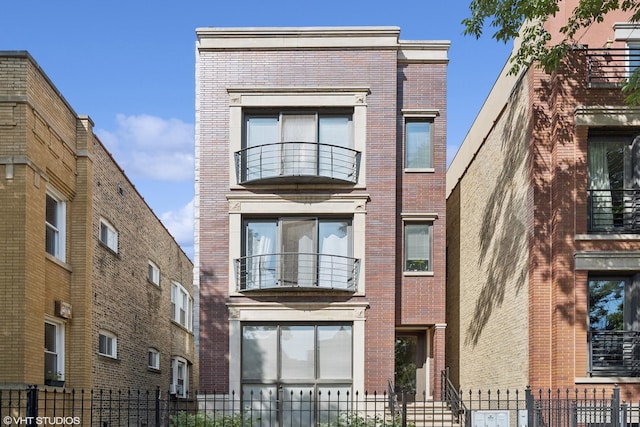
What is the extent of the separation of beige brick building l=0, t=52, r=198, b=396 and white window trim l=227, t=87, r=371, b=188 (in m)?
3.53

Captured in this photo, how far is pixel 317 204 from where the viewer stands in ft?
70.4

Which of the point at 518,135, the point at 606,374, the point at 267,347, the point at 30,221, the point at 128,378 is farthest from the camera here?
the point at 128,378

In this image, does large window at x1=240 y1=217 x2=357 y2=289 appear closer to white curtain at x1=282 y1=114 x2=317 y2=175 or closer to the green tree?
white curtain at x1=282 y1=114 x2=317 y2=175

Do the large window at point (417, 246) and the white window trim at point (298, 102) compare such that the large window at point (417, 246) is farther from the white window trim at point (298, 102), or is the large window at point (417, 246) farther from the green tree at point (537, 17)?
the green tree at point (537, 17)

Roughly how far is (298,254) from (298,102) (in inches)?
168

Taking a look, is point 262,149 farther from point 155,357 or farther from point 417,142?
point 155,357

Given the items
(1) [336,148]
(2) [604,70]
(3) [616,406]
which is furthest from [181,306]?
(3) [616,406]

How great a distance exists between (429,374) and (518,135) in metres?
7.38

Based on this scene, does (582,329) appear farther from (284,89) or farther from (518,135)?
(284,89)

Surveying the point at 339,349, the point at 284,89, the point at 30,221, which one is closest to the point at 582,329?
the point at 339,349

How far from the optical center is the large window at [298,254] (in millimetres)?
21172

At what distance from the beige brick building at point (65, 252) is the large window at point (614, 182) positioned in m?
11.9

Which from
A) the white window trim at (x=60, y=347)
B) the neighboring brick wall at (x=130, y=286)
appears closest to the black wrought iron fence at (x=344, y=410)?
the white window trim at (x=60, y=347)

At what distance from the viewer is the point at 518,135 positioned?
19.6 meters
